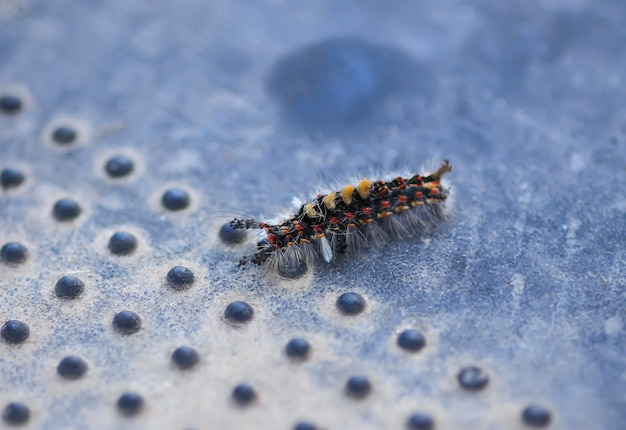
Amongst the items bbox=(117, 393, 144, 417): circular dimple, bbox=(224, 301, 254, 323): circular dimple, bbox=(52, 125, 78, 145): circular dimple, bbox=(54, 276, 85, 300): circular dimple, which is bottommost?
bbox=(117, 393, 144, 417): circular dimple

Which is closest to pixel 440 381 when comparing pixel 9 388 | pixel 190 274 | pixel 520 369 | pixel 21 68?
pixel 520 369

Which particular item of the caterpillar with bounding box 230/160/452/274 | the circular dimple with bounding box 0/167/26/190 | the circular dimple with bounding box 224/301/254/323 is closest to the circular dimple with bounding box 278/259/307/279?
the caterpillar with bounding box 230/160/452/274

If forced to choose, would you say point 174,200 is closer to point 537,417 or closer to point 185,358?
point 185,358

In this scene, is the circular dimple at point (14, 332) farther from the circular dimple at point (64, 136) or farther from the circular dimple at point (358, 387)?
the circular dimple at point (358, 387)

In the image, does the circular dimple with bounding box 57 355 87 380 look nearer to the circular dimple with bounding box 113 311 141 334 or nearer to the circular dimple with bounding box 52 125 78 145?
the circular dimple with bounding box 113 311 141 334

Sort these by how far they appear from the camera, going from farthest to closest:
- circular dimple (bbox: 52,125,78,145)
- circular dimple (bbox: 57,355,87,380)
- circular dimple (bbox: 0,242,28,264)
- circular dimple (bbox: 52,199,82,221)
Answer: circular dimple (bbox: 52,125,78,145) → circular dimple (bbox: 52,199,82,221) → circular dimple (bbox: 0,242,28,264) → circular dimple (bbox: 57,355,87,380)

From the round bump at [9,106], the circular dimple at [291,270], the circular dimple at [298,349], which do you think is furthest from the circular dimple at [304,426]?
the round bump at [9,106]

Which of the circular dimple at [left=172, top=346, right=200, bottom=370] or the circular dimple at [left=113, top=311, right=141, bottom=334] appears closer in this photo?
the circular dimple at [left=172, top=346, right=200, bottom=370]
